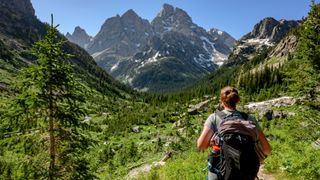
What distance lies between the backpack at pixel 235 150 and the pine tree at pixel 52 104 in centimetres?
719

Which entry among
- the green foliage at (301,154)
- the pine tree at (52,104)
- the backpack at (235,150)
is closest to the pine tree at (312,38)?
the green foliage at (301,154)

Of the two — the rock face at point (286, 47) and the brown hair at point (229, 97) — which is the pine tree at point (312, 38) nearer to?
the brown hair at point (229, 97)

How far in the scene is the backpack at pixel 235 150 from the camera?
595 cm

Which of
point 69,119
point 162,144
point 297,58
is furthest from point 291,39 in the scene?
point 69,119

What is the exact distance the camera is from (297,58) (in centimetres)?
2131

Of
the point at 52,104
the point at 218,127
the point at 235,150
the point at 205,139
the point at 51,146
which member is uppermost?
the point at 52,104

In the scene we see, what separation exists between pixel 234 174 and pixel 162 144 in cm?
4040

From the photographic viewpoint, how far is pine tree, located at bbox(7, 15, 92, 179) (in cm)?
1178

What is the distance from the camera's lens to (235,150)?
599 centimetres

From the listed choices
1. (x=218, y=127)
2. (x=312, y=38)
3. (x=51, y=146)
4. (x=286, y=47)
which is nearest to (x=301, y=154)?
(x=312, y=38)

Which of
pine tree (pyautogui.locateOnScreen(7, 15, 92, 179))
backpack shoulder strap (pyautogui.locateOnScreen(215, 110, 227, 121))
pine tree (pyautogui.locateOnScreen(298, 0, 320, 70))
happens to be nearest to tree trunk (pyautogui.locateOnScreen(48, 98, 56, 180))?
pine tree (pyautogui.locateOnScreen(7, 15, 92, 179))

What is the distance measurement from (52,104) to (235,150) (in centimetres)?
806

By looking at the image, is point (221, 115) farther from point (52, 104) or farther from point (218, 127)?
point (52, 104)

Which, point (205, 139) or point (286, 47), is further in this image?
point (286, 47)
